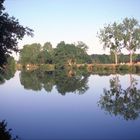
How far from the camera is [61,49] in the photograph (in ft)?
335

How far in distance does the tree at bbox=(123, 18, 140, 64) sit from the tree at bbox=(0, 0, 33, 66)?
69.8 m

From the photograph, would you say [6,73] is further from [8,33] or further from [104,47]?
[8,33]

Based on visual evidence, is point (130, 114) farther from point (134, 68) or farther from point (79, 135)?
point (134, 68)

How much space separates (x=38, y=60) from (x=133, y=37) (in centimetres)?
3838

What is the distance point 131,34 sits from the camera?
88938 mm

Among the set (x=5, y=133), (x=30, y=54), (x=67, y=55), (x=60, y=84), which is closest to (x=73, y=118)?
(x=5, y=133)

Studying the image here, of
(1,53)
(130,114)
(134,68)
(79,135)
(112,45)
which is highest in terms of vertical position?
(112,45)

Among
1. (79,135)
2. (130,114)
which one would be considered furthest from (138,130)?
(130,114)

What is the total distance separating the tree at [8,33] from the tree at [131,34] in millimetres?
69846

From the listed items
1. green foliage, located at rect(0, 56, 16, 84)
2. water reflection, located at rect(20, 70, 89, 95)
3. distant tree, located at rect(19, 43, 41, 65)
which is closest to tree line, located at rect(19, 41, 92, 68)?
distant tree, located at rect(19, 43, 41, 65)

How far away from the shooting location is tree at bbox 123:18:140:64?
88262 millimetres

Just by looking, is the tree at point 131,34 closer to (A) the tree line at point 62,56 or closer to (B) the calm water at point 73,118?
(A) the tree line at point 62,56

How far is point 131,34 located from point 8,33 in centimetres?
7161

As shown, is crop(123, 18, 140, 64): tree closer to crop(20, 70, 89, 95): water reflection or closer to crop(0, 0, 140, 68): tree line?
crop(0, 0, 140, 68): tree line
